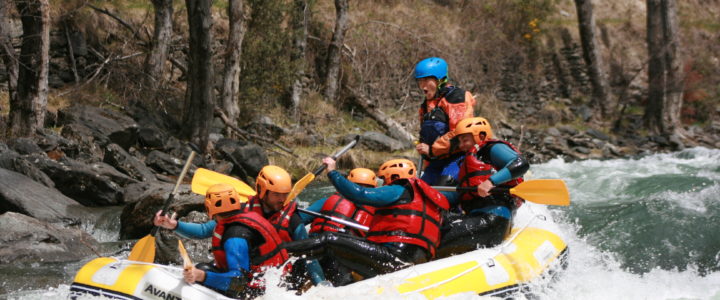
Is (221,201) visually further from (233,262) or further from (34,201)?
(34,201)

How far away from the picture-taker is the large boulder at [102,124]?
35.7 feet

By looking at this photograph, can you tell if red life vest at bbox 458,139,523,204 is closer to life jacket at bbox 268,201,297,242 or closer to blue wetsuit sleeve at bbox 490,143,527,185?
blue wetsuit sleeve at bbox 490,143,527,185

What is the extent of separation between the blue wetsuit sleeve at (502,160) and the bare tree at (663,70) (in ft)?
48.0

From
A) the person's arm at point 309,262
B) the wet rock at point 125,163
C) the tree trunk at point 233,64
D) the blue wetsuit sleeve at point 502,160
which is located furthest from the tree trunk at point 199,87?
the person's arm at point 309,262

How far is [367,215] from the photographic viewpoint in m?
5.53

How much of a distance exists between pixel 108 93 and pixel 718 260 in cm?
1086

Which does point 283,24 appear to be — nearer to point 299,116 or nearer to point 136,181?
point 299,116

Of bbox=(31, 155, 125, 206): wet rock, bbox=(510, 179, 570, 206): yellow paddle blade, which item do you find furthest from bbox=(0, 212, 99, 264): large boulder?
bbox=(510, 179, 570, 206): yellow paddle blade

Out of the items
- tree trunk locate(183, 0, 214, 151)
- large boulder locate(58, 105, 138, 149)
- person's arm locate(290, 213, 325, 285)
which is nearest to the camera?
person's arm locate(290, 213, 325, 285)

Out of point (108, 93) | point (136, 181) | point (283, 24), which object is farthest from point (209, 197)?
point (283, 24)

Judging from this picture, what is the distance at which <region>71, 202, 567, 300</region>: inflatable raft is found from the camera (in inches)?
181

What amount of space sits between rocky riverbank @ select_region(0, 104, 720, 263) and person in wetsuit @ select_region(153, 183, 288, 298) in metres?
2.71

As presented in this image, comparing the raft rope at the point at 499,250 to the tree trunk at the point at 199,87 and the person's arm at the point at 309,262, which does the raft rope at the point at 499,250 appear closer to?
the person's arm at the point at 309,262

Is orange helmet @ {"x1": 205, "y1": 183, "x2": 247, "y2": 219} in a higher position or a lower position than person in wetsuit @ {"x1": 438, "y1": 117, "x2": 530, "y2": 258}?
higher
